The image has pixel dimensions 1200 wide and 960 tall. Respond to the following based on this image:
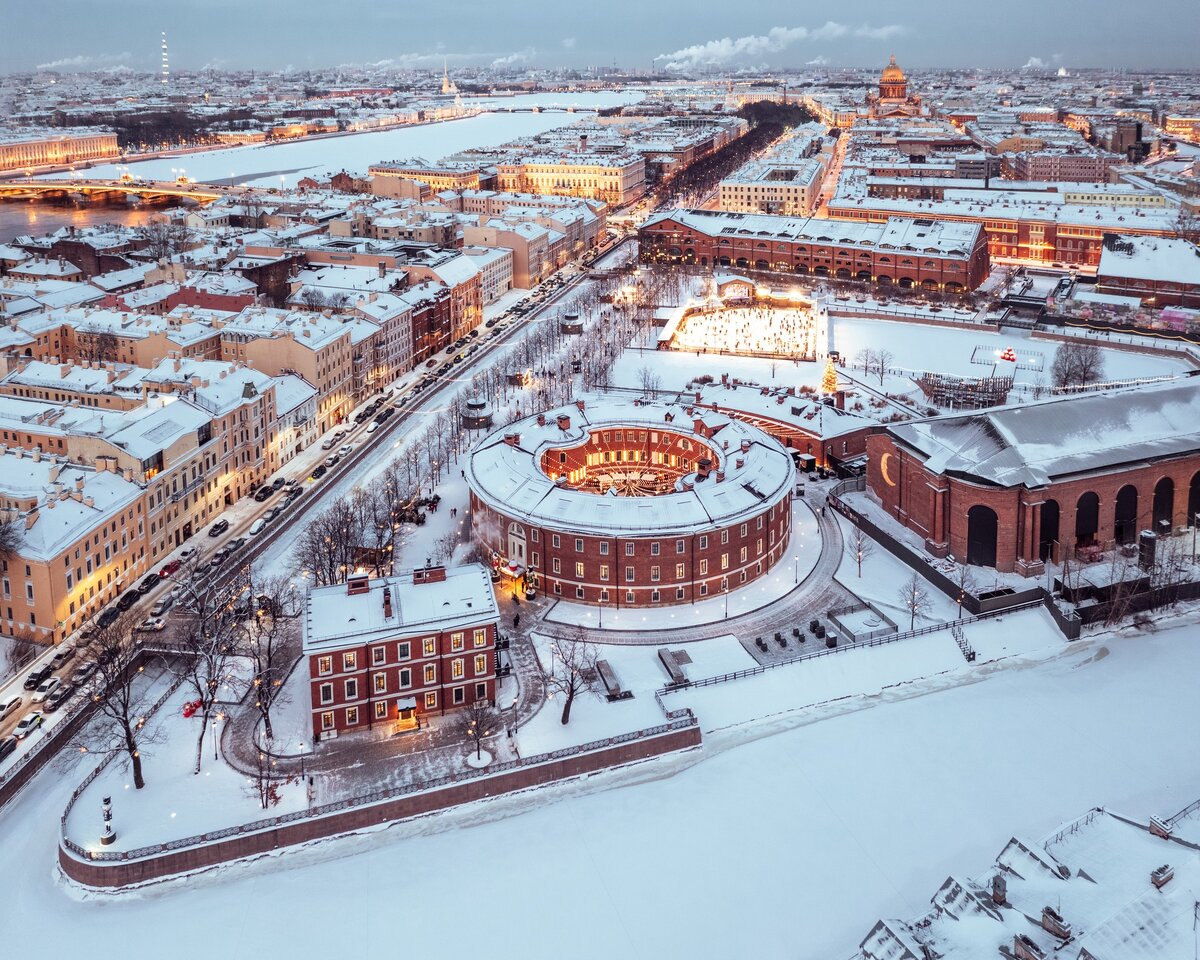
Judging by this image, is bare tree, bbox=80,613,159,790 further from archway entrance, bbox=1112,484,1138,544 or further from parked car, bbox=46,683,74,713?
archway entrance, bbox=1112,484,1138,544

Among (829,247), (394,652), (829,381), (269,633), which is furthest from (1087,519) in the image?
(829,247)

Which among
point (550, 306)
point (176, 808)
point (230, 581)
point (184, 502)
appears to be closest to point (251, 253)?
point (550, 306)

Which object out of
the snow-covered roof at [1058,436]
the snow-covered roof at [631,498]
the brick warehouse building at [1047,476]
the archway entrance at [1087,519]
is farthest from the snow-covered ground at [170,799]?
the archway entrance at [1087,519]

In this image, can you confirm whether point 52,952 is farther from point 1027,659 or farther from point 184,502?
point 1027,659

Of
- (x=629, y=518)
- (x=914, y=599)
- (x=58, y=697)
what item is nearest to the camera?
(x=58, y=697)

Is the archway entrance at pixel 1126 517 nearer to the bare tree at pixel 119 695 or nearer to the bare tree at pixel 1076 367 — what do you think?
the bare tree at pixel 1076 367

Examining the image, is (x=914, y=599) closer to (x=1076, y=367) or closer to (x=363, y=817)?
(x=363, y=817)
